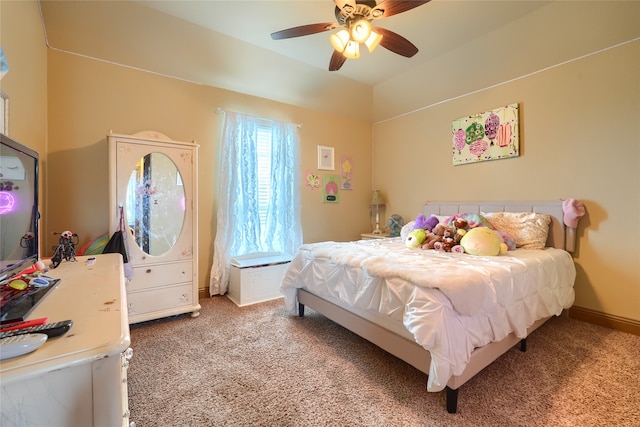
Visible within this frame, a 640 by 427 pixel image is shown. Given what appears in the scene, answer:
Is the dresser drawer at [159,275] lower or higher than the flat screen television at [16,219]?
lower

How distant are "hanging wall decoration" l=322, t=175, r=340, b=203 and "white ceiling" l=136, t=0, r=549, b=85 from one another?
1665mm

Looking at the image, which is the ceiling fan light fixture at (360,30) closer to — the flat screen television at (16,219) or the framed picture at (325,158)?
the flat screen television at (16,219)

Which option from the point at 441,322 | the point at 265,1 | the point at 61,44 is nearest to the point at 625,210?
the point at 441,322

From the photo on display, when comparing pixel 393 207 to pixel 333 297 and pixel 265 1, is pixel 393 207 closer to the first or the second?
pixel 333 297

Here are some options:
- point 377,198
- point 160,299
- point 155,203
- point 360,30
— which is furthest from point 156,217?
point 377,198

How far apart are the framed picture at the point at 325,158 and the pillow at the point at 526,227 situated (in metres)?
2.27

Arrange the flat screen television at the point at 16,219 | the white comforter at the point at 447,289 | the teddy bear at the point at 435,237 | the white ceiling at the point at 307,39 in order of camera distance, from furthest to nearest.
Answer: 1. the teddy bear at the point at 435,237
2. the white ceiling at the point at 307,39
3. the white comforter at the point at 447,289
4. the flat screen television at the point at 16,219

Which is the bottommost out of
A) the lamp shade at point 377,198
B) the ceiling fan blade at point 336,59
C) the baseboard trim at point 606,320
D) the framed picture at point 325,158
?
the baseboard trim at point 606,320

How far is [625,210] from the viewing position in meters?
2.41

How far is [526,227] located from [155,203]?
3568 mm

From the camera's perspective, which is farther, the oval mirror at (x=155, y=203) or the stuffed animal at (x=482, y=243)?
the oval mirror at (x=155, y=203)

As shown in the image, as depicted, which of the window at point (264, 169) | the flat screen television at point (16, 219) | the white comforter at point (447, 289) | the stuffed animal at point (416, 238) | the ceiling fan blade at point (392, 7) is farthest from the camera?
the window at point (264, 169)

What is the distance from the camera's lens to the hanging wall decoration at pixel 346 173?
4.32 meters

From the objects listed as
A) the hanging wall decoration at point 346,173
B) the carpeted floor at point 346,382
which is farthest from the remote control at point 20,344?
the hanging wall decoration at point 346,173
